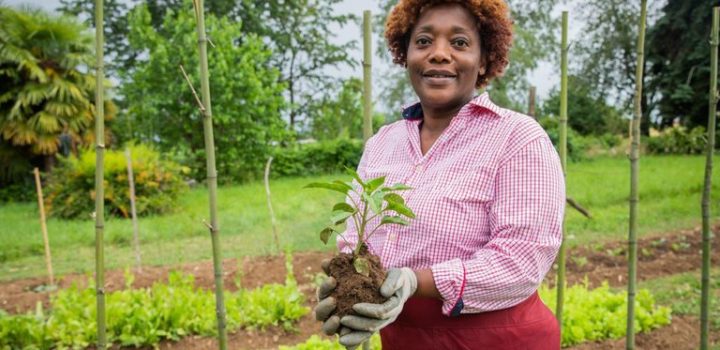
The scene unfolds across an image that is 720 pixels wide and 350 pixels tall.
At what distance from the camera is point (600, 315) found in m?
3.76

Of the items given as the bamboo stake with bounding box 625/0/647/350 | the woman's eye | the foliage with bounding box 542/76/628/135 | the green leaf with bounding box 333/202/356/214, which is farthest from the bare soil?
the foliage with bounding box 542/76/628/135

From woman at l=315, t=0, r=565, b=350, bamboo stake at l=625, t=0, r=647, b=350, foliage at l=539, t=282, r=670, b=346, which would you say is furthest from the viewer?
foliage at l=539, t=282, r=670, b=346

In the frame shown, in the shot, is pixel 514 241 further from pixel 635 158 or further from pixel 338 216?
pixel 635 158

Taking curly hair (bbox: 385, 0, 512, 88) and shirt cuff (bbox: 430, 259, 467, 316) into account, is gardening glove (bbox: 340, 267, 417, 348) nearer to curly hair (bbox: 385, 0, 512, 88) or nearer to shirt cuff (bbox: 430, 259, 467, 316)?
shirt cuff (bbox: 430, 259, 467, 316)

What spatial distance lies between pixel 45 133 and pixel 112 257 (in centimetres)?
740

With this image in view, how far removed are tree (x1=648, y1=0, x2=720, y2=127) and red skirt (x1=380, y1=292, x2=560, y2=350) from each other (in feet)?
58.8

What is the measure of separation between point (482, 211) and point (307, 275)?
4172 mm

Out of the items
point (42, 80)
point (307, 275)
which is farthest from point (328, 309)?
point (42, 80)

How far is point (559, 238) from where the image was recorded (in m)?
1.45

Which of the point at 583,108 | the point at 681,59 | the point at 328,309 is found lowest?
the point at 328,309

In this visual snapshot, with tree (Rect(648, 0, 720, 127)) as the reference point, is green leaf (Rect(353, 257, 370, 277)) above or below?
below

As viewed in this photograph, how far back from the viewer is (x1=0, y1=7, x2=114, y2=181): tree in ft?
42.1

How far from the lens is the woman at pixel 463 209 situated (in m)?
1.38

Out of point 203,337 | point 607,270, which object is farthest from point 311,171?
point 203,337
